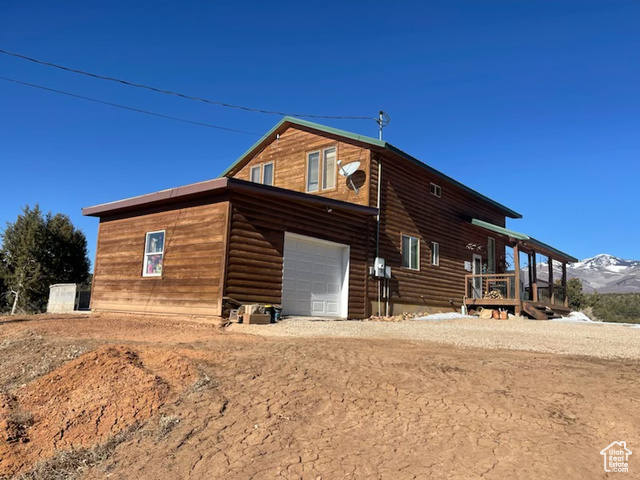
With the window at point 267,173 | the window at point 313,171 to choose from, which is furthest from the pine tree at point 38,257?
the window at point 313,171

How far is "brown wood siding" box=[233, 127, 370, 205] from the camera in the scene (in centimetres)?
1495

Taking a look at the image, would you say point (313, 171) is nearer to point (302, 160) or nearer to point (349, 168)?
point (302, 160)

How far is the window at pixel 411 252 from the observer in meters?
16.0

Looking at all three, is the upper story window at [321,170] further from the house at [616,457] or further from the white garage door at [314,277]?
the house at [616,457]

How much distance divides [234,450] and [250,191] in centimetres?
767

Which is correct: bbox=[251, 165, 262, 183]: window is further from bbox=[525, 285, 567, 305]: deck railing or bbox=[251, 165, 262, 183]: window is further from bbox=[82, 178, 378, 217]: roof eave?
bbox=[525, 285, 567, 305]: deck railing

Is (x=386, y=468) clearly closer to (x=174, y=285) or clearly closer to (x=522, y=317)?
(x=174, y=285)

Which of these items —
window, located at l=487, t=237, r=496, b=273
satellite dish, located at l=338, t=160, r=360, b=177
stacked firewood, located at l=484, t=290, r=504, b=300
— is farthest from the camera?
window, located at l=487, t=237, r=496, b=273

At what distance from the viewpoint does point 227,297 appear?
1072 cm

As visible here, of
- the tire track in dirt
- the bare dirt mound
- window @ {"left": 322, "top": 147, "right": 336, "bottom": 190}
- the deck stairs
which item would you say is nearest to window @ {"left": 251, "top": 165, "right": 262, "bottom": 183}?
window @ {"left": 322, "top": 147, "right": 336, "bottom": 190}

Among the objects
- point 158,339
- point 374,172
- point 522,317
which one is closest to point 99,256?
point 158,339

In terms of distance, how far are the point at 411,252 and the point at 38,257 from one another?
17.9 metres

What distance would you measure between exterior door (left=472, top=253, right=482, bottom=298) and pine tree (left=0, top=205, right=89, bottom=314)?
63.2ft

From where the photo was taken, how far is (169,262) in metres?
12.1
